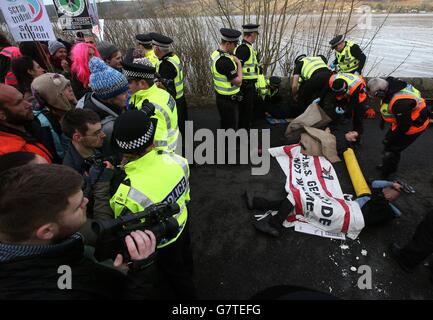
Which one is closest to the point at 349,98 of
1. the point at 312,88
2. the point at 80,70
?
the point at 312,88

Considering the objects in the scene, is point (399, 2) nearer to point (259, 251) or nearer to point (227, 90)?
point (227, 90)

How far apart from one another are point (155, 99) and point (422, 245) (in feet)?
8.67

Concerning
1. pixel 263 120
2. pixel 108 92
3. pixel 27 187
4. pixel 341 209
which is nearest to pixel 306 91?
pixel 263 120

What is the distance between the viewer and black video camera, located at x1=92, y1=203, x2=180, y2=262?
41.7 inches

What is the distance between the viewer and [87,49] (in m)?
3.59

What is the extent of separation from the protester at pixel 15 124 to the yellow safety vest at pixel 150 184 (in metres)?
0.91

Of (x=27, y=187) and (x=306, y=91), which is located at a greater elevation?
(x=27, y=187)

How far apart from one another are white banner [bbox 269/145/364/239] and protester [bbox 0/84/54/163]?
2.43 metres

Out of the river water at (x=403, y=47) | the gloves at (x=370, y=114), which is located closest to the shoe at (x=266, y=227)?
the gloves at (x=370, y=114)

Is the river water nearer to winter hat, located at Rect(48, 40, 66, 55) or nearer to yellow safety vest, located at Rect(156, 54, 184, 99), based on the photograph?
yellow safety vest, located at Rect(156, 54, 184, 99)

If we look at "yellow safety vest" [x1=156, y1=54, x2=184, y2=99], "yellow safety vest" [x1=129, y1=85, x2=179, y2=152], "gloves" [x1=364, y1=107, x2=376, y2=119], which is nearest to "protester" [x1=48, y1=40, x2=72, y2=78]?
"yellow safety vest" [x1=156, y1=54, x2=184, y2=99]

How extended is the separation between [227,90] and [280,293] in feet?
10.8

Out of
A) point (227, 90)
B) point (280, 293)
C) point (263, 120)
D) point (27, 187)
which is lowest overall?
point (263, 120)
